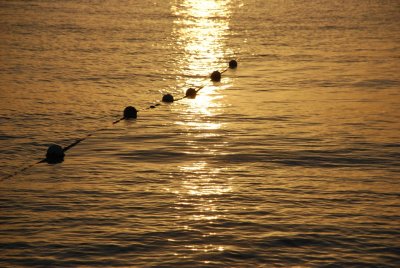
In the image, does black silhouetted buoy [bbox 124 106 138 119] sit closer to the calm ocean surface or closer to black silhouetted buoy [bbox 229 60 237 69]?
the calm ocean surface

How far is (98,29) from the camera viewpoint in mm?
53594

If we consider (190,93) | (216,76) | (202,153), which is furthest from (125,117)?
(216,76)

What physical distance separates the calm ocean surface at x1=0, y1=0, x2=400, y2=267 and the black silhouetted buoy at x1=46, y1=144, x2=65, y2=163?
0.32 metres

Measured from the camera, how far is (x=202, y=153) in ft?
74.1

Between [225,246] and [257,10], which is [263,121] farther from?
[257,10]

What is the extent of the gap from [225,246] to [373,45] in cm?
3203

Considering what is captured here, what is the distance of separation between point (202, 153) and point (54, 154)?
3765 millimetres

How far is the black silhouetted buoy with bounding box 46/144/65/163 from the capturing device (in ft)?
70.6

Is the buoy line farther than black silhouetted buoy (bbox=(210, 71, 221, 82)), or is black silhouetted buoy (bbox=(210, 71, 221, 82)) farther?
black silhouetted buoy (bbox=(210, 71, 221, 82))

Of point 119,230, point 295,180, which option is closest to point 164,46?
point 295,180

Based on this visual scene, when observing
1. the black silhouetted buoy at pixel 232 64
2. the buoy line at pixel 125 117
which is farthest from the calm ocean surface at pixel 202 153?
the black silhouetted buoy at pixel 232 64

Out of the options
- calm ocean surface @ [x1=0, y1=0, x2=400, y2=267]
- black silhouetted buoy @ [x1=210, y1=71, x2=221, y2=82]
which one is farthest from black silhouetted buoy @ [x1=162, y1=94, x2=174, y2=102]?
black silhouetted buoy @ [x1=210, y1=71, x2=221, y2=82]

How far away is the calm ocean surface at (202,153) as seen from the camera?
50.5 feet

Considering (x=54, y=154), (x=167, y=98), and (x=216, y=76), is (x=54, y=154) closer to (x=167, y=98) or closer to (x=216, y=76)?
(x=167, y=98)
